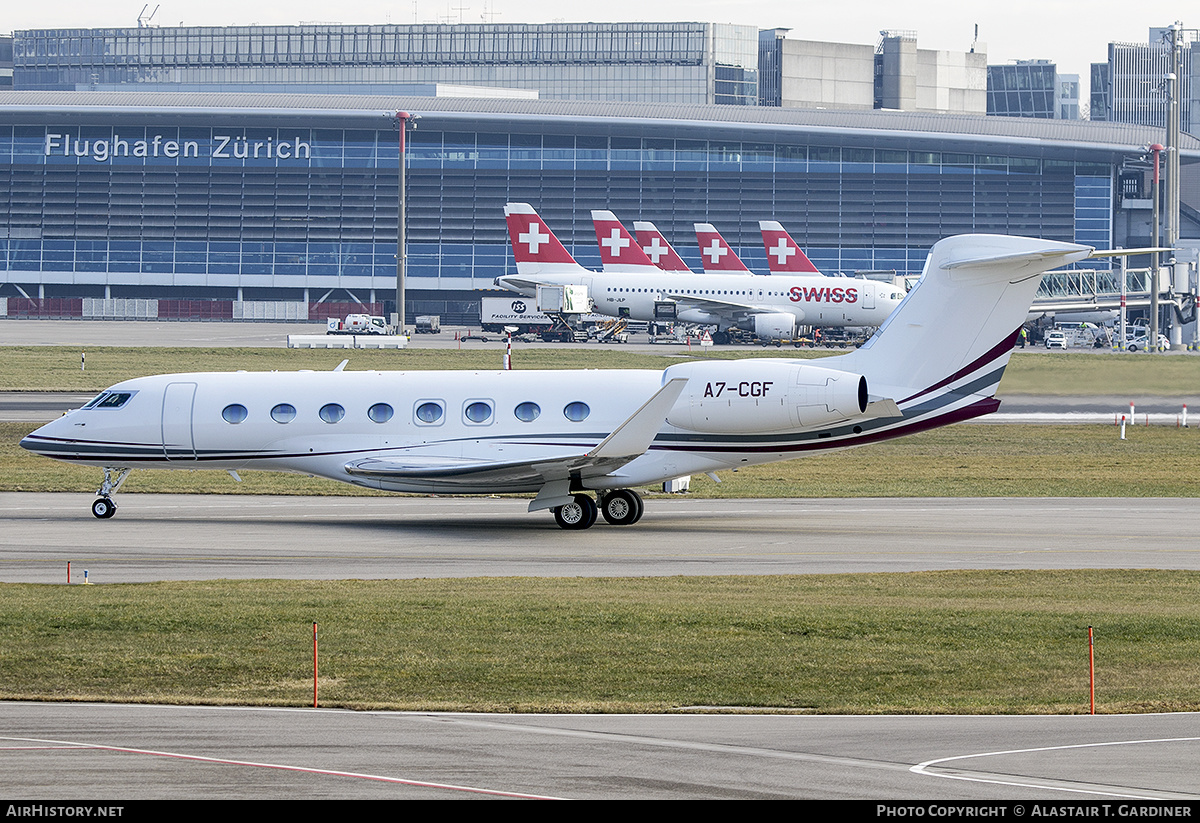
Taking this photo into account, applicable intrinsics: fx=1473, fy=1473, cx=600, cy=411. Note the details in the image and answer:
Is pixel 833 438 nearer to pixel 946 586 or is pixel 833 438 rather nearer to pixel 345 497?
pixel 946 586

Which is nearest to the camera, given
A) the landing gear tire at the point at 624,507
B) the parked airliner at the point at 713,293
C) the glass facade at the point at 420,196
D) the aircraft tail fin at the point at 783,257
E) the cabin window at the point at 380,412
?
the landing gear tire at the point at 624,507

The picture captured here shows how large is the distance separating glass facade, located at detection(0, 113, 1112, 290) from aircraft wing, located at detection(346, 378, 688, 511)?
4406 inches

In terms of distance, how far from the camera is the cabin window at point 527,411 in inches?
1220

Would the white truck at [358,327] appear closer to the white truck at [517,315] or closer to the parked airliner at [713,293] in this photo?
the white truck at [517,315]

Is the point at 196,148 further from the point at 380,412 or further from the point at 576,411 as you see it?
the point at 576,411

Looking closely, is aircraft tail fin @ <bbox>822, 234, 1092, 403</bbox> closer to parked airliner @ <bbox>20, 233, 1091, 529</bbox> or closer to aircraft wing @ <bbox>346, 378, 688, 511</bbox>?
parked airliner @ <bbox>20, 233, 1091, 529</bbox>

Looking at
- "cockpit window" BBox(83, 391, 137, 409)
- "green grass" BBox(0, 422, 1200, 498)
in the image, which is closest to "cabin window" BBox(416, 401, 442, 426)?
"cockpit window" BBox(83, 391, 137, 409)

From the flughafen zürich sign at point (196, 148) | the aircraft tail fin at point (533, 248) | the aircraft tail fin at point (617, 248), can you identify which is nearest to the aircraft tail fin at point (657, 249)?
the aircraft tail fin at point (617, 248)

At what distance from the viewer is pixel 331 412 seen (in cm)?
3158

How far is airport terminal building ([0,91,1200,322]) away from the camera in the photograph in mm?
141750

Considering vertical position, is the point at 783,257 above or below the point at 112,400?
above

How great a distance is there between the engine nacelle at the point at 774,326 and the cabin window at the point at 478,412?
61263 millimetres

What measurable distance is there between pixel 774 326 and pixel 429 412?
61.7 metres

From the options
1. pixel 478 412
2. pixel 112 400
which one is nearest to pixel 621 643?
pixel 478 412
